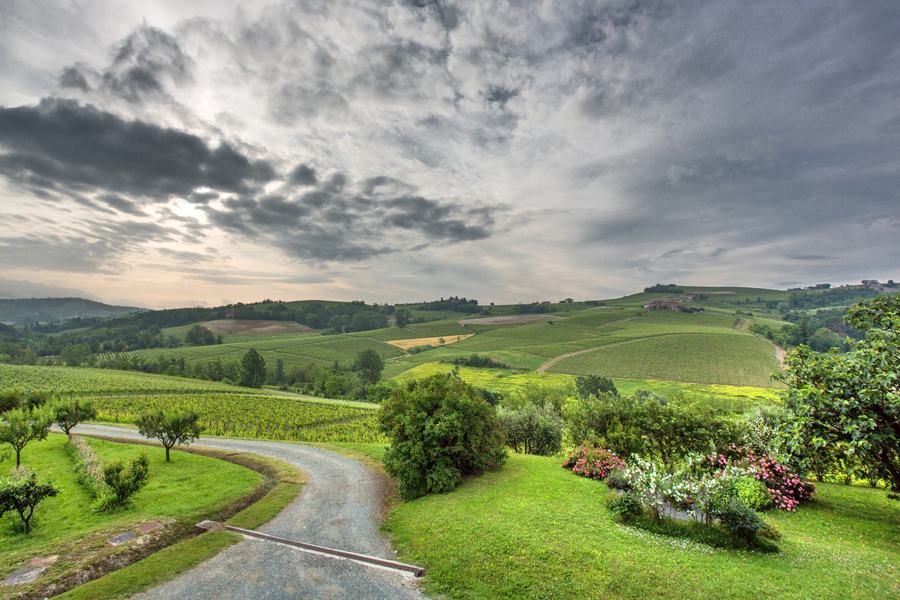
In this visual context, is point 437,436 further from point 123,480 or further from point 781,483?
point 781,483

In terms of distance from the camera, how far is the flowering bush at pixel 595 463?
77.7ft

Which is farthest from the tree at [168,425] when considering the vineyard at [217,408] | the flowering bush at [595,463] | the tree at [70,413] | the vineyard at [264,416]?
the flowering bush at [595,463]

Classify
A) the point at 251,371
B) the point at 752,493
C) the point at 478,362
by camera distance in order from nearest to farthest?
the point at 752,493 < the point at 251,371 < the point at 478,362

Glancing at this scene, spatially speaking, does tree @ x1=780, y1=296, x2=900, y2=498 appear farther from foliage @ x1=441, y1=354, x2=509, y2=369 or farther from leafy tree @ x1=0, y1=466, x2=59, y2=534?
foliage @ x1=441, y1=354, x2=509, y2=369

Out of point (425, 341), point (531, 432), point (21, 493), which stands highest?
point (21, 493)

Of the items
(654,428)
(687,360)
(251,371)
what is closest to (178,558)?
(654,428)

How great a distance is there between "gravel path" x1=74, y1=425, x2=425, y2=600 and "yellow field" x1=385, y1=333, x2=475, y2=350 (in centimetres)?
14777

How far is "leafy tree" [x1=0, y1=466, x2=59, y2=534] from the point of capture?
14570mm

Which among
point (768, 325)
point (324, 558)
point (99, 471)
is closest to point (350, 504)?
point (324, 558)

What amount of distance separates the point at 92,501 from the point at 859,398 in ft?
118

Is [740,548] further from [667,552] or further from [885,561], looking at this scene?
[885,561]

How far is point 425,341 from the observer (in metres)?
177

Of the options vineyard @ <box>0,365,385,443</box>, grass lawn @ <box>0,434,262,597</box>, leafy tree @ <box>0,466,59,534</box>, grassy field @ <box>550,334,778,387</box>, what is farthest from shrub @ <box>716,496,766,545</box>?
grassy field @ <box>550,334,778,387</box>

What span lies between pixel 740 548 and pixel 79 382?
110081 millimetres
